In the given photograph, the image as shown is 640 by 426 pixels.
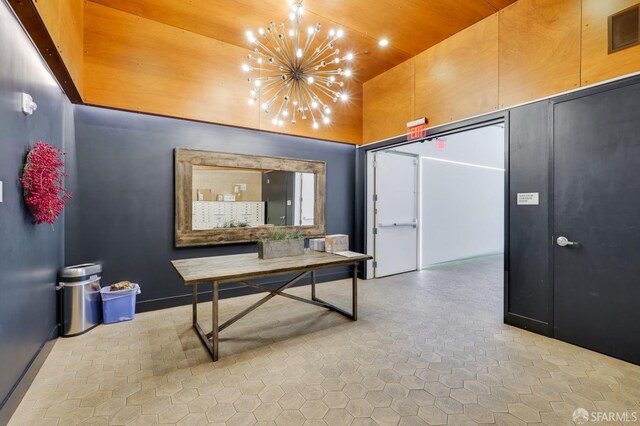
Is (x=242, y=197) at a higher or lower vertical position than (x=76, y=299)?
higher

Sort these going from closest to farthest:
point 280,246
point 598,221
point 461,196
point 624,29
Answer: point 624,29 < point 598,221 < point 280,246 < point 461,196

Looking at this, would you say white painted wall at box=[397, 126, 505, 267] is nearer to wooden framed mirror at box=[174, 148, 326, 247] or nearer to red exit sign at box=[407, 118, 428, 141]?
red exit sign at box=[407, 118, 428, 141]

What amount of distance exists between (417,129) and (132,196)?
395cm

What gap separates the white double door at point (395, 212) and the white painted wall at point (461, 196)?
10.8 inches

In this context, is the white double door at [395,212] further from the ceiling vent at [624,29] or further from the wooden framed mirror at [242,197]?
the ceiling vent at [624,29]

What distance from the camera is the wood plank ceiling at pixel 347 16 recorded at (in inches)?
126

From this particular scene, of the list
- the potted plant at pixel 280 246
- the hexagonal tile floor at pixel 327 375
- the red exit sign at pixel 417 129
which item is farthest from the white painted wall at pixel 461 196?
the potted plant at pixel 280 246

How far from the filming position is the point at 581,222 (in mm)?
2682

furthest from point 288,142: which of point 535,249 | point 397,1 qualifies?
point 535,249

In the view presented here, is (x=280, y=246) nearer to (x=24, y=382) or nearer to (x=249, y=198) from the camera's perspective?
(x=249, y=198)

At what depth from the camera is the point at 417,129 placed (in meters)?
4.18

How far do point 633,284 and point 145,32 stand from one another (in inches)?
223

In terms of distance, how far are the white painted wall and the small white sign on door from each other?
2781 mm

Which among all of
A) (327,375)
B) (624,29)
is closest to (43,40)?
(327,375)
